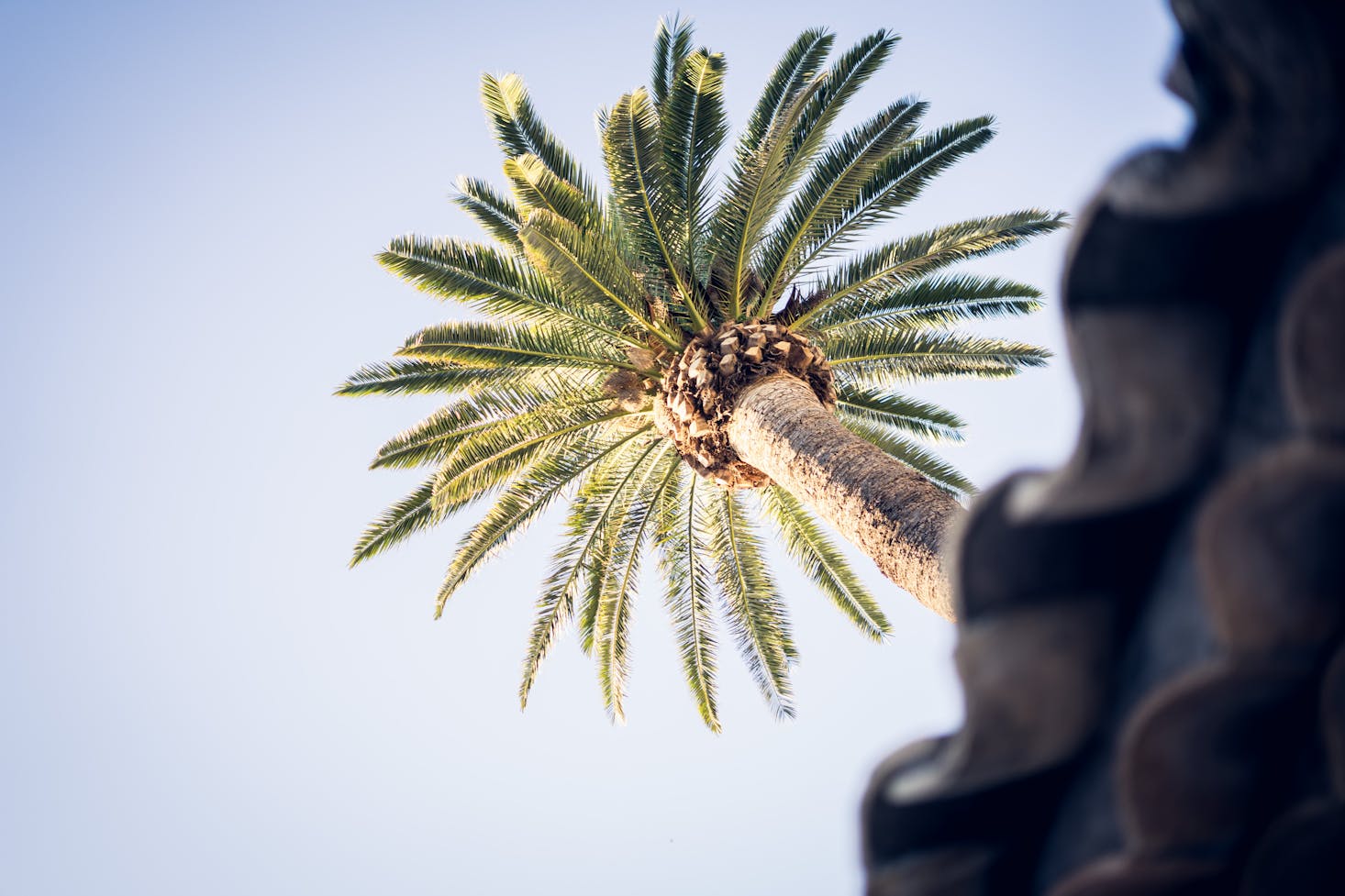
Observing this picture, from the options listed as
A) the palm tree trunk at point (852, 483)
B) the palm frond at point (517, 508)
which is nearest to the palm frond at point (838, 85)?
the palm tree trunk at point (852, 483)

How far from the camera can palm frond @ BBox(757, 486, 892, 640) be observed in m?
11.6

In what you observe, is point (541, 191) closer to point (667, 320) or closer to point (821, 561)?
point (667, 320)

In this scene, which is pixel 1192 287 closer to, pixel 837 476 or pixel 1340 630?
pixel 1340 630

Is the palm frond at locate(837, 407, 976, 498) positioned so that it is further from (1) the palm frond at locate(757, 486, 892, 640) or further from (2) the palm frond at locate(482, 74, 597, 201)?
(2) the palm frond at locate(482, 74, 597, 201)

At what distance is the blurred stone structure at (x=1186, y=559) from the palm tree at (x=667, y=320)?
20.1ft

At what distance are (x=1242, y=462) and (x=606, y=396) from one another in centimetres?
904

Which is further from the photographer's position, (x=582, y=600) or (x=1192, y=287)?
(x=582, y=600)

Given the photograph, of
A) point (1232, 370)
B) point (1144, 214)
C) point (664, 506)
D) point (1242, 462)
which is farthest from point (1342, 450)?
point (664, 506)

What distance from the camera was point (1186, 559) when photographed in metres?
1.49

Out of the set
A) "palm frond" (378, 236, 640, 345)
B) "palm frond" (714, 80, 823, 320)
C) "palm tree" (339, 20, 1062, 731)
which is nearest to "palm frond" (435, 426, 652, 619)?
"palm tree" (339, 20, 1062, 731)

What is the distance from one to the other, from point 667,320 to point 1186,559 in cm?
829

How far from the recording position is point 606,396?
10.3 metres

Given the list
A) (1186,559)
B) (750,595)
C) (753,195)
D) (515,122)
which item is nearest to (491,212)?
(515,122)

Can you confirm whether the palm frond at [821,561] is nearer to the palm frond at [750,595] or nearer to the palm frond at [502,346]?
the palm frond at [750,595]
